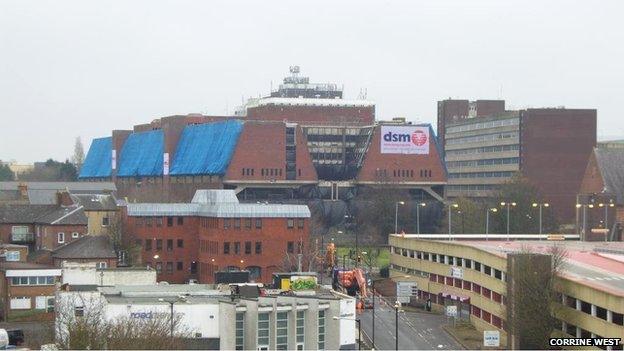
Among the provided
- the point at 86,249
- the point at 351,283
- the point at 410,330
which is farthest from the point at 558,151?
the point at 410,330

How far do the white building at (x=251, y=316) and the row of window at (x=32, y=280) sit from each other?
22089 mm

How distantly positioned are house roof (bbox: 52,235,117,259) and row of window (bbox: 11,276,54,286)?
9.16 metres

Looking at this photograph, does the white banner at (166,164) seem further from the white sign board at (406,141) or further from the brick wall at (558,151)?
the brick wall at (558,151)

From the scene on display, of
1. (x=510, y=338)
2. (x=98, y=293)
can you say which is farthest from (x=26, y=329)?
(x=510, y=338)

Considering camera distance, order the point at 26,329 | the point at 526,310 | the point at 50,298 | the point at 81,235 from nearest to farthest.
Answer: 1. the point at 526,310
2. the point at 26,329
3. the point at 50,298
4. the point at 81,235

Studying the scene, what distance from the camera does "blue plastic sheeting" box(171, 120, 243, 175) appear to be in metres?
155

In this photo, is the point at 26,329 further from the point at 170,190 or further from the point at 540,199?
the point at 170,190

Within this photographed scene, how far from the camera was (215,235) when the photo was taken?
104 meters

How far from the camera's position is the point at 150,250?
10644cm

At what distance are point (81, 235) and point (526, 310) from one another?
138 feet

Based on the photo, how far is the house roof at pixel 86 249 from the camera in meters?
85.6

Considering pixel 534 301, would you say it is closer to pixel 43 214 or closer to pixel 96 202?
pixel 43 214

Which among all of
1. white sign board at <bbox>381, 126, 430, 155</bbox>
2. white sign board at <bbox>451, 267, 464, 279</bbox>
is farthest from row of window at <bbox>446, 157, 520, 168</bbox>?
white sign board at <bbox>451, 267, 464, 279</bbox>

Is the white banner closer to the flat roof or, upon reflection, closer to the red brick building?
the red brick building
